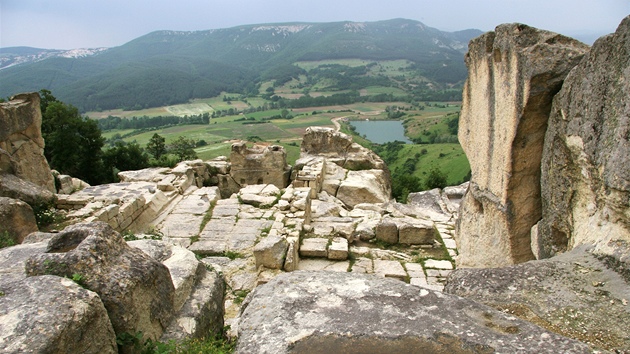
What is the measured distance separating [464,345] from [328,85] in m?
145

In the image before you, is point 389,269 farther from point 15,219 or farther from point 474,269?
point 15,219

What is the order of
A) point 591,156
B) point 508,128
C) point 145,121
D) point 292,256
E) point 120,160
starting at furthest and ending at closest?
point 145,121 → point 120,160 → point 292,256 → point 508,128 → point 591,156

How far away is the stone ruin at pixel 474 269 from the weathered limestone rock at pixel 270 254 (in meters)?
0.02

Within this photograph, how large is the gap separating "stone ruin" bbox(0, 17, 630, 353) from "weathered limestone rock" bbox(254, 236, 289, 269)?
0.02 meters

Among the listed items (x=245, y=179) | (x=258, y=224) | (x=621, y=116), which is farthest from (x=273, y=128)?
(x=621, y=116)

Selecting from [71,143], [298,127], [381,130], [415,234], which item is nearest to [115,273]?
[415,234]

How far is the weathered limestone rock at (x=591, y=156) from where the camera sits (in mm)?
3418

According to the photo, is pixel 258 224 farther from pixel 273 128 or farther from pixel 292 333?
pixel 273 128

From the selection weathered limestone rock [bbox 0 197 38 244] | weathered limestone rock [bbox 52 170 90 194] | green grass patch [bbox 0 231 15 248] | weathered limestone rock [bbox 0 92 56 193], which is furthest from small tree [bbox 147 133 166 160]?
green grass patch [bbox 0 231 15 248]

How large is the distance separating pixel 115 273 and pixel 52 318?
67cm

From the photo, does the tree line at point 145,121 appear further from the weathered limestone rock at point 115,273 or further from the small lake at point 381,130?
the weathered limestone rock at point 115,273

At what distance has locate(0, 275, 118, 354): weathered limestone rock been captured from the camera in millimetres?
2543

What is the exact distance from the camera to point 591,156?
3891mm

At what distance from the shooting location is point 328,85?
144125 mm
